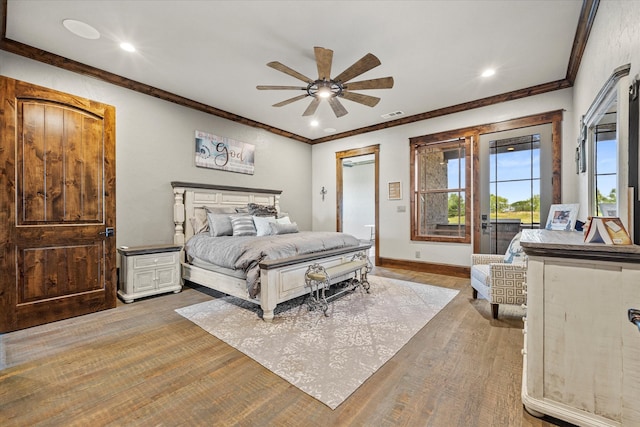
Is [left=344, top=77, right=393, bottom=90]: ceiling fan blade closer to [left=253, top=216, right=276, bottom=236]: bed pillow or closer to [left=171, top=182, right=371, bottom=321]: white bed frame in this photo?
[left=171, top=182, right=371, bottom=321]: white bed frame

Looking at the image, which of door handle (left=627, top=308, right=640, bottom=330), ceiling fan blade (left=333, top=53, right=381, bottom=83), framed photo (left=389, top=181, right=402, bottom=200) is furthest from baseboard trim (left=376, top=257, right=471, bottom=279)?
door handle (left=627, top=308, right=640, bottom=330)

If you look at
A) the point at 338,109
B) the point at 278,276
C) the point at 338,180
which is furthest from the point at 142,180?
the point at 338,180

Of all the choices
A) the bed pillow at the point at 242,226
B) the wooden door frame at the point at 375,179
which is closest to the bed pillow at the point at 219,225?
the bed pillow at the point at 242,226

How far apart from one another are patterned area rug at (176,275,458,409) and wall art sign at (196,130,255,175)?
243cm

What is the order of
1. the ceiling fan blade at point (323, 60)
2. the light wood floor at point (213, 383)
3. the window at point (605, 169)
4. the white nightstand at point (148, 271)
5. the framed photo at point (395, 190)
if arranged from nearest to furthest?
the light wood floor at point (213, 383) < the window at point (605, 169) < the ceiling fan blade at point (323, 60) < the white nightstand at point (148, 271) < the framed photo at point (395, 190)

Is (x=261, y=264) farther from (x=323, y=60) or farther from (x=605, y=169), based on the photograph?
Answer: (x=605, y=169)

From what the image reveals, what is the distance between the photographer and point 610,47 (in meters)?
2.03

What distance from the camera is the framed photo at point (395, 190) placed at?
5.40 meters

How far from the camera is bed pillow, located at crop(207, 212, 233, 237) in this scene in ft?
13.3

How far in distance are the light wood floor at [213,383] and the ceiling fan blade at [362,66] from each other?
2540 mm

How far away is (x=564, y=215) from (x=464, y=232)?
1.69 metres

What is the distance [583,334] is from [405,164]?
427cm

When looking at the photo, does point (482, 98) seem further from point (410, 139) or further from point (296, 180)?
point (296, 180)

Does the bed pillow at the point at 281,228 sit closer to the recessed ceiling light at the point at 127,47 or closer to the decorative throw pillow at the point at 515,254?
the recessed ceiling light at the point at 127,47
